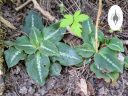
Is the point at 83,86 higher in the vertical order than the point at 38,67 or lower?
lower

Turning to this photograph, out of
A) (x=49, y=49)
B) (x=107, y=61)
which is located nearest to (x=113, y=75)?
(x=107, y=61)

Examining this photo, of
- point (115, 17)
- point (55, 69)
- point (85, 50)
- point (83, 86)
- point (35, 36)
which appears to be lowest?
point (83, 86)

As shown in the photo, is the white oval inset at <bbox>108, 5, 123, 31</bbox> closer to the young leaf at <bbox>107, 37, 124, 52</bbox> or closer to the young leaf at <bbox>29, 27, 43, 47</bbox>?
the young leaf at <bbox>107, 37, 124, 52</bbox>

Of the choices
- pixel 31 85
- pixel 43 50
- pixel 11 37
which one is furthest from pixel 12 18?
pixel 31 85

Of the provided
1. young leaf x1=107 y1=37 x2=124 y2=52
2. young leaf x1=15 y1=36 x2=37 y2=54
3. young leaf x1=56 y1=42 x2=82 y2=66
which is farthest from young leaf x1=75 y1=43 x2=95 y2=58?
young leaf x1=15 y1=36 x2=37 y2=54

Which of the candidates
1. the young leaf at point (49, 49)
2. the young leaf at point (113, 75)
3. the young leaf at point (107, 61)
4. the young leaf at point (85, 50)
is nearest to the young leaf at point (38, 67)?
the young leaf at point (49, 49)

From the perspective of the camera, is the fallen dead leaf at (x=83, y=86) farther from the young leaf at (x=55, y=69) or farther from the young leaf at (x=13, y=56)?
the young leaf at (x=13, y=56)

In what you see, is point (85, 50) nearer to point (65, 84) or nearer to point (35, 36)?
point (65, 84)
